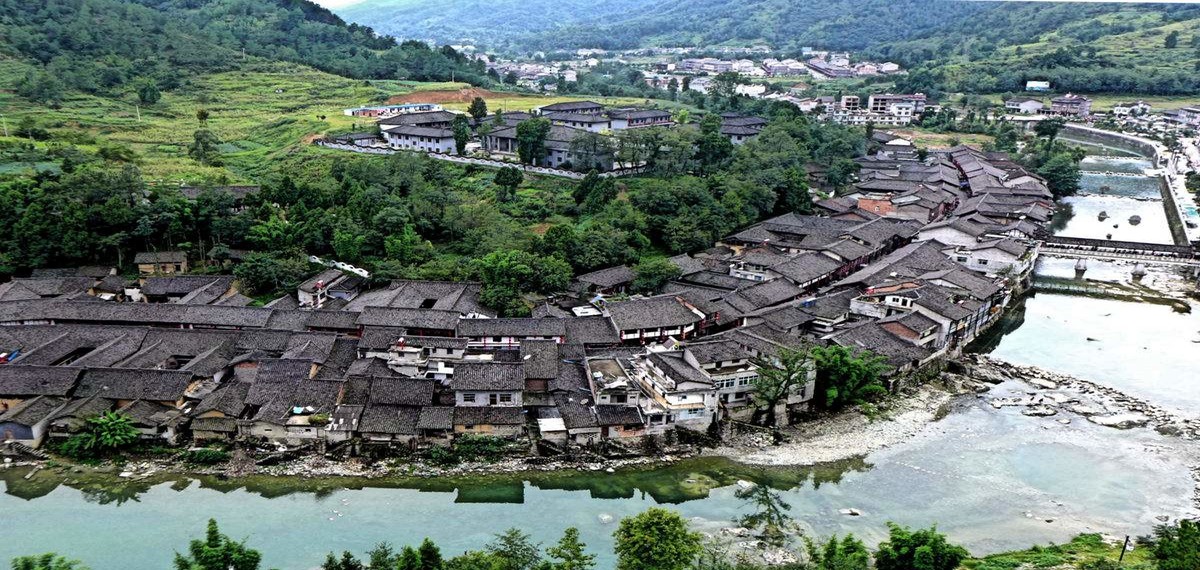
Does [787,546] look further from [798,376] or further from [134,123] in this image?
[134,123]

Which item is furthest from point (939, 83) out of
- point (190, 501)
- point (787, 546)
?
point (190, 501)

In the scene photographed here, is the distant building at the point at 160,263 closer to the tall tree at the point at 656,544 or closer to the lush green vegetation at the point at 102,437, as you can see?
the lush green vegetation at the point at 102,437

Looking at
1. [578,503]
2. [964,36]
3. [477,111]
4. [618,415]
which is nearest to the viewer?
[578,503]

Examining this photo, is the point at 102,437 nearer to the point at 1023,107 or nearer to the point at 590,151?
the point at 590,151

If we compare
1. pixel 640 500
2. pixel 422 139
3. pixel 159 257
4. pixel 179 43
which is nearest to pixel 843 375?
pixel 640 500

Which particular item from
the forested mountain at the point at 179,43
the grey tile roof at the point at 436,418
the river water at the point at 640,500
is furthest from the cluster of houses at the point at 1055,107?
the grey tile roof at the point at 436,418

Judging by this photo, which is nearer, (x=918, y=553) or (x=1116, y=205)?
(x=918, y=553)
